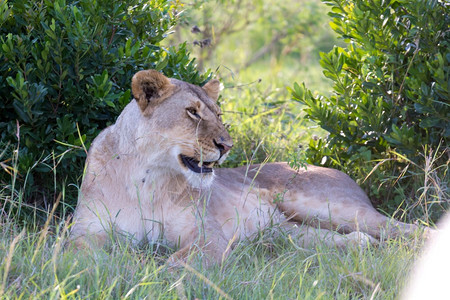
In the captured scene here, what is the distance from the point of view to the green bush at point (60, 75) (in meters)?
3.59

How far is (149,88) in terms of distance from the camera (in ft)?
10.7

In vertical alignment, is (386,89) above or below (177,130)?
below

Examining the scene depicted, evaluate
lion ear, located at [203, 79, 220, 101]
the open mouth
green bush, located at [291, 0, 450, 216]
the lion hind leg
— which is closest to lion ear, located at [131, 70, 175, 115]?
the open mouth

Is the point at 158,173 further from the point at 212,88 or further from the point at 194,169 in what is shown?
the point at 212,88

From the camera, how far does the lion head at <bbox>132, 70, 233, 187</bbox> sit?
3.21m

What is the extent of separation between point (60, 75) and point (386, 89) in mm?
1970

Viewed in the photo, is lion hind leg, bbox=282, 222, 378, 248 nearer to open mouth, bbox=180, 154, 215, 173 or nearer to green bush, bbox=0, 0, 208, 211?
open mouth, bbox=180, 154, 215, 173

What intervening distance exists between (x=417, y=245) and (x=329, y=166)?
1.40 m

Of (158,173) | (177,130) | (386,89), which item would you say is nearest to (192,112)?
(177,130)

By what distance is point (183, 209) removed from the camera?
3262mm

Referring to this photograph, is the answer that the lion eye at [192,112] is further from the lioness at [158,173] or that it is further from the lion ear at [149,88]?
the lion ear at [149,88]

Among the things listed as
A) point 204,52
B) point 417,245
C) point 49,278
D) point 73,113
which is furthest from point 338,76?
point 204,52

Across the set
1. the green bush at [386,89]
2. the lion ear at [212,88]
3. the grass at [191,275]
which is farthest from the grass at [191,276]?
the green bush at [386,89]

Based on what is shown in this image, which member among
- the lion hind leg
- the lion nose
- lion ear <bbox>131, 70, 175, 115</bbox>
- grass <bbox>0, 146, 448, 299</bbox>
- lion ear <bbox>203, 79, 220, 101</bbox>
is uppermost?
lion ear <bbox>131, 70, 175, 115</bbox>
